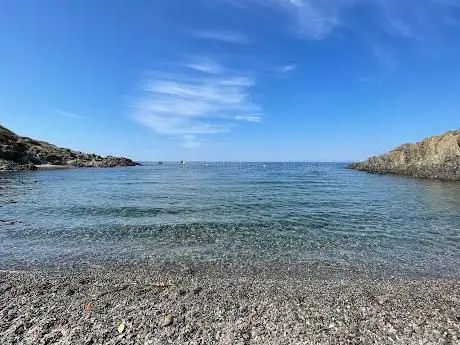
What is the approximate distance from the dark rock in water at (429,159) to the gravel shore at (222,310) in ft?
214

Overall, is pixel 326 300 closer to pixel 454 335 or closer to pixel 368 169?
pixel 454 335

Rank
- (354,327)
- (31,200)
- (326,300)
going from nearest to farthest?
(354,327), (326,300), (31,200)

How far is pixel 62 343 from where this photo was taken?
749cm

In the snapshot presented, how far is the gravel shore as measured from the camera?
25.3 ft

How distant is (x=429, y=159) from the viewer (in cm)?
7119

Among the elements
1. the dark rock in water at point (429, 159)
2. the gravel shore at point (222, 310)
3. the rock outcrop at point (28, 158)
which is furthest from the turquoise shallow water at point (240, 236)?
the rock outcrop at point (28, 158)

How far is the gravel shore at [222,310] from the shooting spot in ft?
25.3

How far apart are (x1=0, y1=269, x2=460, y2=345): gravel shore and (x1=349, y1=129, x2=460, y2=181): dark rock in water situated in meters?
A: 65.2

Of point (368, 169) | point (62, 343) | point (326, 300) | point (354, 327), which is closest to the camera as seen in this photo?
point (62, 343)

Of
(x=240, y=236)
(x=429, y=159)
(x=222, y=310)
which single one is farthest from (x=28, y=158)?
(x=222, y=310)

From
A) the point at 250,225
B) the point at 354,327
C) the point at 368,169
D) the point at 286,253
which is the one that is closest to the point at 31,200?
the point at 250,225

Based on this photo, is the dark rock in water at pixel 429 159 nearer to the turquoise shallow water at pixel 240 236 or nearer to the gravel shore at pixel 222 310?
the turquoise shallow water at pixel 240 236

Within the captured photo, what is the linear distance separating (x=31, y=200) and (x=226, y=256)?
2867 centimetres

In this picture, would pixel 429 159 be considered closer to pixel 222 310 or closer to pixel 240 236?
pixel 240 236
